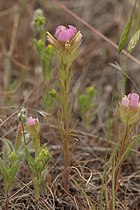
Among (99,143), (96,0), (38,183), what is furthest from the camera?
(96,0)

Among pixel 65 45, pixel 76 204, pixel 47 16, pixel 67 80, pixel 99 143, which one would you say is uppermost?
pixel 47 16

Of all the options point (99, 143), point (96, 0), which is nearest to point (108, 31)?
point (96, 0)

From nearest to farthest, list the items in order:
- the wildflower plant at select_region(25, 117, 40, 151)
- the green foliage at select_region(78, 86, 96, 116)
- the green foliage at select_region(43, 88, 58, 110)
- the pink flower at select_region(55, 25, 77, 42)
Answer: the pink flower at select_region(55, 25, 77, 42) < the wildflower plant at select_region(25, 117, 40, 151) < the green foliage at select_region(43, 88, 58, 110) < the green foliage at select_region(78, 86, 96, 116)

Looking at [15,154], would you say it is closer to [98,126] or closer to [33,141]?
[33,141]

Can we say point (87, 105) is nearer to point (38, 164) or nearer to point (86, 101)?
point (86, 101)

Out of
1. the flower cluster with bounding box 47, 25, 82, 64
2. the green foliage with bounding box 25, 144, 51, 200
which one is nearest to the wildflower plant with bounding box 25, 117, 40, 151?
the green foliage with bounding box 25, 144, 51, 200

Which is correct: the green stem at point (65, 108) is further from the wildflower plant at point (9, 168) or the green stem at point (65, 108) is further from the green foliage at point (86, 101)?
the green foliage at point (86, 101)

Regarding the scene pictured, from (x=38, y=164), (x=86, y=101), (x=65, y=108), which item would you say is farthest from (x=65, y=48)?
(x=86, y=101)

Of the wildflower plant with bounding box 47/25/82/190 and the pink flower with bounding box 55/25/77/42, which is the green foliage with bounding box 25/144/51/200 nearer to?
the wildflower plant with bounding box 47/25/82/190

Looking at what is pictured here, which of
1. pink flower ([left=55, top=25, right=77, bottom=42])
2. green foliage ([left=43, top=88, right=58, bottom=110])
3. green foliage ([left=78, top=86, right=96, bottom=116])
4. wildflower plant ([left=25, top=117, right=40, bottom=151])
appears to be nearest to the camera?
pink flower ([left=55, top=25, right=77, bottom=42])
